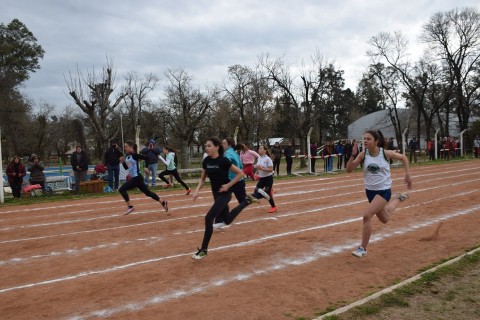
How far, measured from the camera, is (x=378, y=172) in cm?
651

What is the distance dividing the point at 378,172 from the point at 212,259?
2.85 m

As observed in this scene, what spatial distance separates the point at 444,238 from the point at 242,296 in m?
4.63

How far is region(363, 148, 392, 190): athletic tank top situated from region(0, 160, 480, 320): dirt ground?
1132mm

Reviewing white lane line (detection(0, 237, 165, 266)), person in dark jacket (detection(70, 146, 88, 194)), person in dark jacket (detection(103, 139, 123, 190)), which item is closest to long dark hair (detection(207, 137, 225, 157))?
white lane line (detection(0, 237, 165, 266))

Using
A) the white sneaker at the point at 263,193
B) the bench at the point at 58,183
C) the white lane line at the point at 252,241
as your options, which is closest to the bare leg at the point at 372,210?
the white lane line at the point at 252,241

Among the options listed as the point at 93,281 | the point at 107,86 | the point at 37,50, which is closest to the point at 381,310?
the point at 93,281

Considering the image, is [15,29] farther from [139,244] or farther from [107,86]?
[139,244]

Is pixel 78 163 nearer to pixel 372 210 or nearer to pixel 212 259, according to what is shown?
pixel 212 259

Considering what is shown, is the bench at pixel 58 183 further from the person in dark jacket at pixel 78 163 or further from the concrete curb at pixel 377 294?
the concrete curb at pixel 377 294

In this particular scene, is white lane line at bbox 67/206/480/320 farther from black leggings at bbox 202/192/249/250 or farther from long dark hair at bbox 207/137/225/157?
long dark hair at bbox 207/137/225/157

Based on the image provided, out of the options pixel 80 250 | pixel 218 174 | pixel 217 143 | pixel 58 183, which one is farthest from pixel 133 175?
pixel 58 183

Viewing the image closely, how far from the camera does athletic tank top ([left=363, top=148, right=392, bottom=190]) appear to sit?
6508 mm

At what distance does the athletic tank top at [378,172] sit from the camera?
651 centimetres

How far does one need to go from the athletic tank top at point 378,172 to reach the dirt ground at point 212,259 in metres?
1.13
